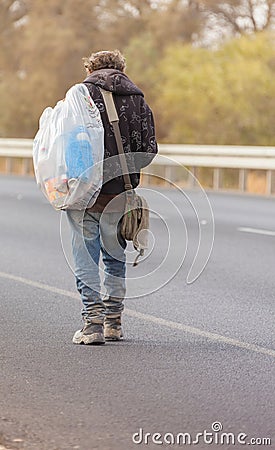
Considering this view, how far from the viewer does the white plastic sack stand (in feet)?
25.0

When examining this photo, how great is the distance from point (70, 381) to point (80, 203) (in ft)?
4.22

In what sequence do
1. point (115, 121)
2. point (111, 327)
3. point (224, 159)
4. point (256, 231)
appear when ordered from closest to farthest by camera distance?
1. point (115, 121)
2. point (111, 327)
3. point (256, 231)
4. point (224, 159)

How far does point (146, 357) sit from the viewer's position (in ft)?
25.0

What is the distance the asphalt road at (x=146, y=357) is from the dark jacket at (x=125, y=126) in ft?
2.53

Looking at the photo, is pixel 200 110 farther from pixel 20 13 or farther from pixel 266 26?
pixel 20 13

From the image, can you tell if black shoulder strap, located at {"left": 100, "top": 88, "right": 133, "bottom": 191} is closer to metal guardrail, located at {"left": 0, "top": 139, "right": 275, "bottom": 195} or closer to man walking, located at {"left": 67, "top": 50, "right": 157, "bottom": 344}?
man walking, located at {"left": 67, "top": 50, "right": 157, "bottom": 344}

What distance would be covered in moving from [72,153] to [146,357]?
4.18 feet

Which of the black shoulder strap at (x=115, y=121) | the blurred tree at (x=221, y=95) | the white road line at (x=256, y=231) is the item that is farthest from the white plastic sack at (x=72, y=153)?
the blurred tree at (x=221, y=95)

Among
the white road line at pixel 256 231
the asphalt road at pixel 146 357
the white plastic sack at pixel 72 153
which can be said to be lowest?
the asphalt road at pixel 146 357

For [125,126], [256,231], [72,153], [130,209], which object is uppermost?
[125,126]

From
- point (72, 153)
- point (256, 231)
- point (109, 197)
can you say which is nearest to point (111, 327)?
point (109, 197)

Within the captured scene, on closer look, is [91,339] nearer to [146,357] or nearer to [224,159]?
[146,357]

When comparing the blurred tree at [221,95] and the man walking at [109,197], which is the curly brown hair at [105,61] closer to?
the man walking at [109,197]

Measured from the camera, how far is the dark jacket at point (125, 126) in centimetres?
779
